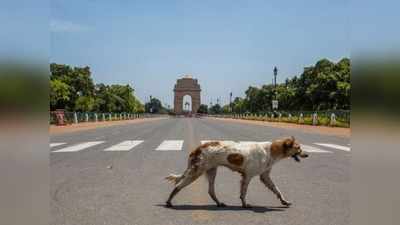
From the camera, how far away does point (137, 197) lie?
7.58 meters

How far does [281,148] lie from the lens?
20.7 feet

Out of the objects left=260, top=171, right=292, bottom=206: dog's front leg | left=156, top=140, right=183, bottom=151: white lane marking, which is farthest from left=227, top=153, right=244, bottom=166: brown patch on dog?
left=156, top=140, right=183, bottom=151: white lane marking

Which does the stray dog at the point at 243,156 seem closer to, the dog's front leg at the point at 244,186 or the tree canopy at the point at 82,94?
the dog's front leg at the point at 244,186

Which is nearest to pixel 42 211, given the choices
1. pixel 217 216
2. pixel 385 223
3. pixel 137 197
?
pixel 385 223

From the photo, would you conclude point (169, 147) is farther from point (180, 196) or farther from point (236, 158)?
point (236, 158)

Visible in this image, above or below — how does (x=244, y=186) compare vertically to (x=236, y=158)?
below

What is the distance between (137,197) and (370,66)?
605cm

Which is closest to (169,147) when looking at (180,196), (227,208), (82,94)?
(180,196)

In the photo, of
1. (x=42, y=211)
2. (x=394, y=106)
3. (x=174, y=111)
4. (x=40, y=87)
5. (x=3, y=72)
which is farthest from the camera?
(x=174, y=111)

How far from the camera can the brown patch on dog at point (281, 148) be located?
632 cm

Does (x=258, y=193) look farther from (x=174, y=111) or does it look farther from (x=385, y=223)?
(x=174, y=111)

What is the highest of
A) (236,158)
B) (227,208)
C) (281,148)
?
(281,148)

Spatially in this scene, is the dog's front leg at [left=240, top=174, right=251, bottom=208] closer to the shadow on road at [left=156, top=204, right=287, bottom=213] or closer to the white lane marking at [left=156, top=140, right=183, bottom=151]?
the shadow on road at [left=156, top=204, right=287, bottom=213]

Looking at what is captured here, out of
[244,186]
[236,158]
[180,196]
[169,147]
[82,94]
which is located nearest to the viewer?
[236,158]
